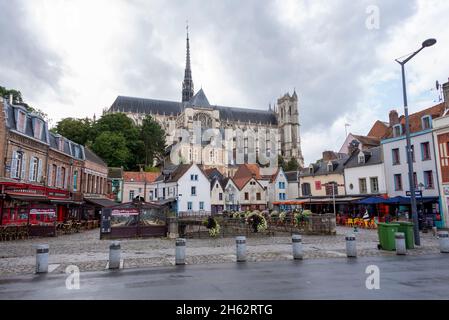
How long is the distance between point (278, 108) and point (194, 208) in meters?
97.6

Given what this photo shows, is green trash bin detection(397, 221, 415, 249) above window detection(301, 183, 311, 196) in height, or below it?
below

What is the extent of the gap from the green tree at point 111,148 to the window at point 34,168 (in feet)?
105

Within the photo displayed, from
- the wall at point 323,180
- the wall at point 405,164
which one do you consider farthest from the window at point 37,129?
the wall at point 405,164

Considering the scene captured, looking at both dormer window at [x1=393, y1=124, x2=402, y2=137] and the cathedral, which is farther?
the cathedral

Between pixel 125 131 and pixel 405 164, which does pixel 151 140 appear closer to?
pixel 125 131

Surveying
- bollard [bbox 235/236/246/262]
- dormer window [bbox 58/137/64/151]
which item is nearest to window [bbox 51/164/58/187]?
dormer window [bbox 58/137/64/151]

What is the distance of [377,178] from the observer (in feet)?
109

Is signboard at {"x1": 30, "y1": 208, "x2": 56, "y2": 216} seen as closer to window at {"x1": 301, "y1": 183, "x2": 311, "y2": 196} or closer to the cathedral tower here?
window at {"x1": 301, "y1": 183, "x2": 311, "y2": 196}

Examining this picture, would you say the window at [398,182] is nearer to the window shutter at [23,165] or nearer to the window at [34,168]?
the window at [34,168]

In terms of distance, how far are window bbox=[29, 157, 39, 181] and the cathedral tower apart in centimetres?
11202

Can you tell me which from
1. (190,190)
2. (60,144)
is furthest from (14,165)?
(190,190)

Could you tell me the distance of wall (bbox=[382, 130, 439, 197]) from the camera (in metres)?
26.8

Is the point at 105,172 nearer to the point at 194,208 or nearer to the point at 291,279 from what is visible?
the point at 194,208
